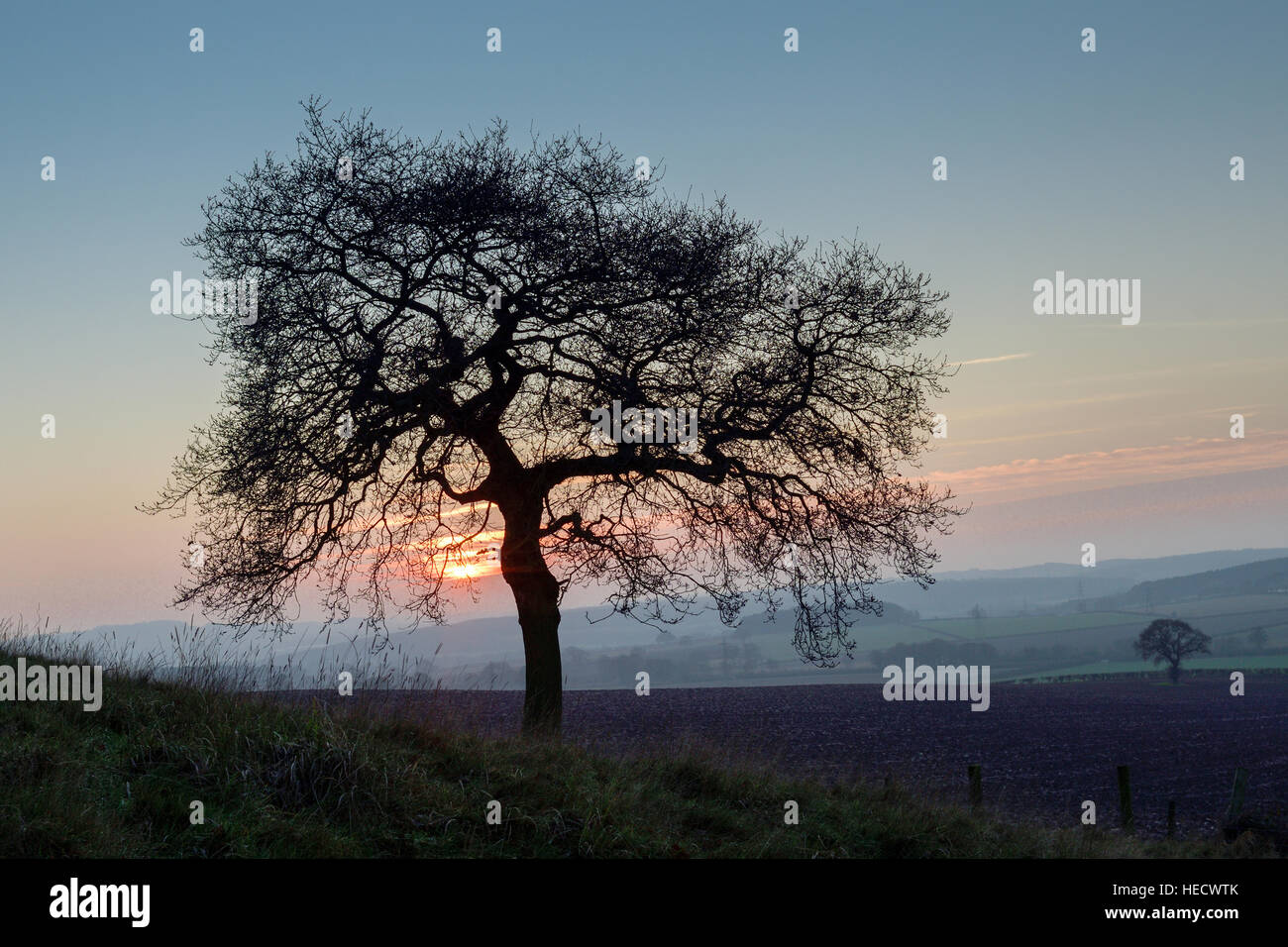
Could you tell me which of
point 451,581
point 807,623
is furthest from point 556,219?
point 807,623

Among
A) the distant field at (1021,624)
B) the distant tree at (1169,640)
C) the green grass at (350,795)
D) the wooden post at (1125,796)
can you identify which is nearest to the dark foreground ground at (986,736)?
the wooden post at (1125,796)

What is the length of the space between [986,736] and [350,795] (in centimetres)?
4506

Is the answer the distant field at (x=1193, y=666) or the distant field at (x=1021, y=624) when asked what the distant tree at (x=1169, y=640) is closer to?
the distant field at (x=1193, y=666)

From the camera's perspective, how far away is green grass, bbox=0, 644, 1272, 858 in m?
8.20

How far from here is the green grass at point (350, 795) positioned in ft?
26.9

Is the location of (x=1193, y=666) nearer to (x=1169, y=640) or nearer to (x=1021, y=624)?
(x=1169, y=640)

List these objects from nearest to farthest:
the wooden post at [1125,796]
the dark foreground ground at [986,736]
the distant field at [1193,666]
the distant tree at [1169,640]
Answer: the dark foreground ground at [986,736]
the wooden post at [1125,796]
the distant tree at [1169,640]
the distant field at [1193,666]

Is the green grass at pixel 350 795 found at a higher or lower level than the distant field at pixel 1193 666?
higher

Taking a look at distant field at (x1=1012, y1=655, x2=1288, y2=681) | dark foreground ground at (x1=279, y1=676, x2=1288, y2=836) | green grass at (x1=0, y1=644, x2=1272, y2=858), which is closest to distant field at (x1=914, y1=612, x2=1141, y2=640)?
distant field at (x1=1012, y1=655, x2=1288, y2=681)

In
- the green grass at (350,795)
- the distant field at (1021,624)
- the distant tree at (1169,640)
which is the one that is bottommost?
the distant field at (1021,624)

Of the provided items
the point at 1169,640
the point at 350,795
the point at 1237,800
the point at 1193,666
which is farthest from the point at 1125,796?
the point at 1193,666

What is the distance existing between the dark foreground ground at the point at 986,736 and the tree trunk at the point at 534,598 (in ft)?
2.71

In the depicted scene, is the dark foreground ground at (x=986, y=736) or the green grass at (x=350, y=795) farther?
the dark foreground ground at (x=986, y=736)

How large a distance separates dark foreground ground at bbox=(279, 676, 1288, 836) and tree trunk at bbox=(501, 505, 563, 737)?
0.83m
